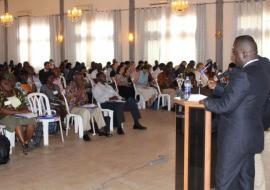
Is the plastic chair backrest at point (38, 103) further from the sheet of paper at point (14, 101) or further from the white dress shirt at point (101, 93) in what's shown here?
the white dress shirt at point (101, 93)

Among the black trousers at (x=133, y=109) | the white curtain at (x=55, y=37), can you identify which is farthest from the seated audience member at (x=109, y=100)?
the white curtain at (x=55, y=37)

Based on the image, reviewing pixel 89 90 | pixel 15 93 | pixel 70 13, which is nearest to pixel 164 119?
pixel 89 90

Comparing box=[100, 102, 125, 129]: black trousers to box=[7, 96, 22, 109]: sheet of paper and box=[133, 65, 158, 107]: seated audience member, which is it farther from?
box=[133, 65, 158, 107]: seated audience member

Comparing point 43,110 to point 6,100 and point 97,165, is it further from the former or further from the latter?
point 97,165

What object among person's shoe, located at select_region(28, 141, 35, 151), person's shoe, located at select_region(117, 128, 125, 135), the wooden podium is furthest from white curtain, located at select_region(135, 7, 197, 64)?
the wooden podium

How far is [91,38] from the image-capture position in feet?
54.9

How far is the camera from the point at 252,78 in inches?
126

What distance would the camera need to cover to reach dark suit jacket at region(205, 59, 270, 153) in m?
3.18

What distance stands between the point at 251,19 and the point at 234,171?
10804mm

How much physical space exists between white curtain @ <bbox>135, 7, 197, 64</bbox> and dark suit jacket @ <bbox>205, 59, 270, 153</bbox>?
1119 cm

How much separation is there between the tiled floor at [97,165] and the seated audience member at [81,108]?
9.5 inches

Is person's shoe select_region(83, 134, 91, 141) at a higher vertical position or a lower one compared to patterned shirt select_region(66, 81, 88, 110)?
lower

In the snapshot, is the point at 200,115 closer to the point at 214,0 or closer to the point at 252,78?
the point at 252,78

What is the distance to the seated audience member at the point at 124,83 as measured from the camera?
902cm
